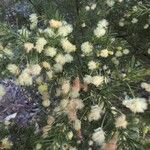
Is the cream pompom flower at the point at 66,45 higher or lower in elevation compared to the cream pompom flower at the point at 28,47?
lower

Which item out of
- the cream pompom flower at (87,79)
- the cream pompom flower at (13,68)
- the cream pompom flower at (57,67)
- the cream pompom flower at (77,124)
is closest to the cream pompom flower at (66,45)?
the cream pompom flower at (57,67)

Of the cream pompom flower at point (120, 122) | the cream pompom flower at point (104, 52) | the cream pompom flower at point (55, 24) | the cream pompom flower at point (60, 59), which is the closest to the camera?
the cream pompom flower at point (120, 122)

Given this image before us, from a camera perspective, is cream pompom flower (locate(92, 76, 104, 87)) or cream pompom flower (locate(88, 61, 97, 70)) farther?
cream pompom flower (locate(88, 61, 97, 70))

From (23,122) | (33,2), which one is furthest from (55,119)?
(23,122)

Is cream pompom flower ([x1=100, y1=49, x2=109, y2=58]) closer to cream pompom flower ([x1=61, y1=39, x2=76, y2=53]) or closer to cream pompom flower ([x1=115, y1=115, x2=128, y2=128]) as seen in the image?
cream pompom flower ([x1=61, y1=39, x2=76, y2=53])

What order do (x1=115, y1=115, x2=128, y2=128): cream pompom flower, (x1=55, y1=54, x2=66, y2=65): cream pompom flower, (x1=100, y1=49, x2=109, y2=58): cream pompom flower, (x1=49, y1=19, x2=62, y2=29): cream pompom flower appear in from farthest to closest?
1. (x1=100, y1=49, x2=109, y2=58): cream pompom flower
2. (x1=49, y1=19, x2=62, y2=29): cream pompom flower
3. (x1=55, y1=54, x2=66, y2=65): cream pompom flower
4. (x1=115, y1=115, x2=128, y2=128): cream pompom flower

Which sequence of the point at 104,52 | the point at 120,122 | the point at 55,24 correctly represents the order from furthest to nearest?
the point at 104,52
the point at 55,24
the point at 120,122

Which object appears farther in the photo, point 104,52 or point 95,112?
point 104,52

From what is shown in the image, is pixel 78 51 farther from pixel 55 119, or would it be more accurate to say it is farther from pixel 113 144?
pixel 113 144

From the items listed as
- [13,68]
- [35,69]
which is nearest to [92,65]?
[35,69]

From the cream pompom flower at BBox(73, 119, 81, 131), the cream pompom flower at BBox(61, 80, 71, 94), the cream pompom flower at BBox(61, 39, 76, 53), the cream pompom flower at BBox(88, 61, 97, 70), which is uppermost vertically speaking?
the cream pompom flower at BBox(61, 39, 76, 53)

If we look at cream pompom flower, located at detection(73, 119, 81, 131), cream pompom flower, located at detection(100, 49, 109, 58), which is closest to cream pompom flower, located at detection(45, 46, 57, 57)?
cream pompom flower, located at detection(100, 49, 109, 58)

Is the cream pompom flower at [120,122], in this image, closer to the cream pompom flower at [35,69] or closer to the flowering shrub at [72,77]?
the flowering shrub at [72,77]

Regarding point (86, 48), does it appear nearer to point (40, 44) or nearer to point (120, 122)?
point (40, 44)
